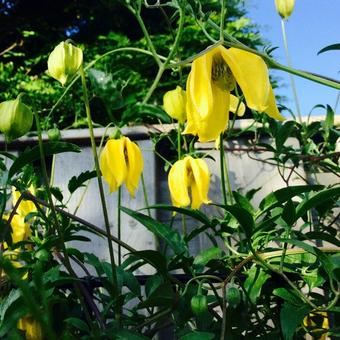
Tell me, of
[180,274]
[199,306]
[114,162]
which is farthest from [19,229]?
[199,306]

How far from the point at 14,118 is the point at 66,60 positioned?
0.44ft

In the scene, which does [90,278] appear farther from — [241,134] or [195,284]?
[241,134]

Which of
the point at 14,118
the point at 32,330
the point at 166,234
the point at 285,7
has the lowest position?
the point at 32,330

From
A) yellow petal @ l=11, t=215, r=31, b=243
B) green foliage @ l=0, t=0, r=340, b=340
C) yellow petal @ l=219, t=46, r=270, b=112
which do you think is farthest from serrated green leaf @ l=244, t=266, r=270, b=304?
yellow petal @ l=11, t=215, r=31, b=243

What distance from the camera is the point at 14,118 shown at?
60 centimetres

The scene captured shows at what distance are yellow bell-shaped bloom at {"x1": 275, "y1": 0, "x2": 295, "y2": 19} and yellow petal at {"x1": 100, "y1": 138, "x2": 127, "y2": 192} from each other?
0.39 meters

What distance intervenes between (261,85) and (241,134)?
0.80m

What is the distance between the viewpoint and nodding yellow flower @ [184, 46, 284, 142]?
496mm

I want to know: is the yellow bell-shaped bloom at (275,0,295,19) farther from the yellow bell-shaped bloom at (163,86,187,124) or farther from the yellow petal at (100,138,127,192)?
the yellow petal at (100,138,127,192)

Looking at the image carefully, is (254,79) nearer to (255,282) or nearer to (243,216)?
(243,216)

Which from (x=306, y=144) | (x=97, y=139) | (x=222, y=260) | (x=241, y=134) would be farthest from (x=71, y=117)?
(x=222, y=260)

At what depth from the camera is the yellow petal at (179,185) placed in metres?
0.86

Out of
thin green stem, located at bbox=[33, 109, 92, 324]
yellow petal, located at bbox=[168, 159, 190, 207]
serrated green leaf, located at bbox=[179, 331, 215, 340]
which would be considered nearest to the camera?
serrated green leaf, located at bbox=[179, 331, 215, 340]

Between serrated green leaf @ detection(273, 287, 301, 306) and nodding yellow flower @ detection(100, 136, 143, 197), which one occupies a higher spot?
nodding yellow flower @ detection(100, 136, 143, 197)
